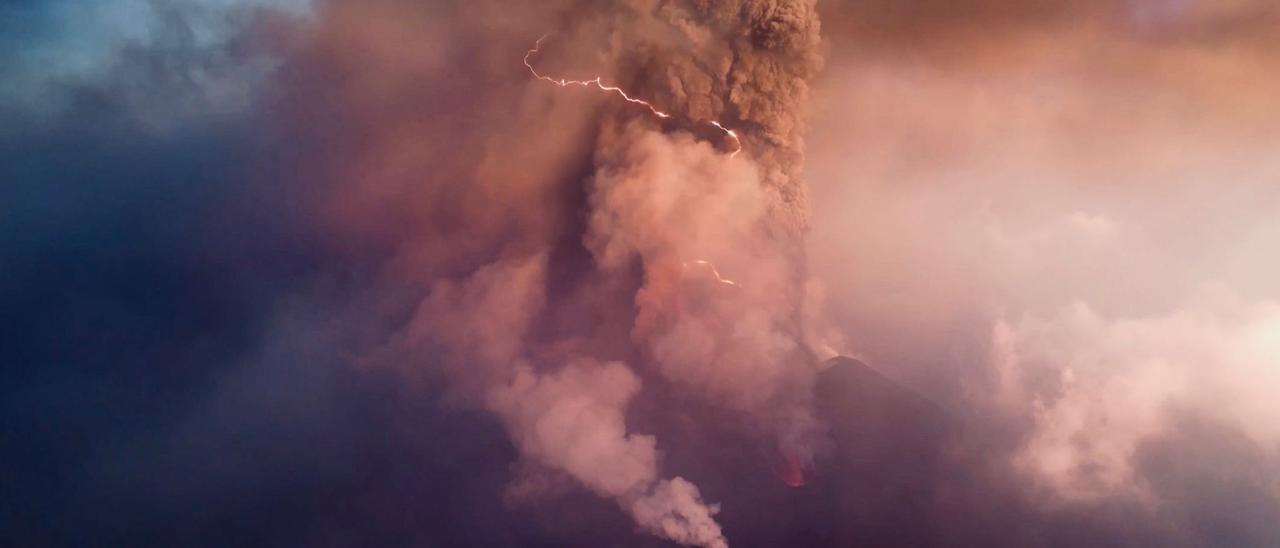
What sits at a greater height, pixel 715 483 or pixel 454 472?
pixel 715 483

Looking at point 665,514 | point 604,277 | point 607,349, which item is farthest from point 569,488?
point 604,277

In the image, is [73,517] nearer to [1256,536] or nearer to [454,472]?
[454,472]

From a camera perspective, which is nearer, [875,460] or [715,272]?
[715,272]

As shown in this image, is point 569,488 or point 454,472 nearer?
point 569,488

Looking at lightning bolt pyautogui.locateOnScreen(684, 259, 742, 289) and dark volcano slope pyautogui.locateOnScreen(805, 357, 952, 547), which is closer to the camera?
lightning bolt pyautogui.locateOnScreen(684, 259, 742, 289)

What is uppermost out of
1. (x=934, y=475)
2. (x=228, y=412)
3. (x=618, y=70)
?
(x=618, y=70)

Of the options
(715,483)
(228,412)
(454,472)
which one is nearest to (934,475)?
(715,483)

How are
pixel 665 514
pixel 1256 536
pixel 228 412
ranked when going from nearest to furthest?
pixel 665 514 < pixel 228 412 < pixel 1256 536

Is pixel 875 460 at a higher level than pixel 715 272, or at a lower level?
higher

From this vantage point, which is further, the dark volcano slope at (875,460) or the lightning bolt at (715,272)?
the dark volcano slope at (875,460)

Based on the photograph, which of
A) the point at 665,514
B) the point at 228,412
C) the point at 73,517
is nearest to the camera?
the point at 665,514
